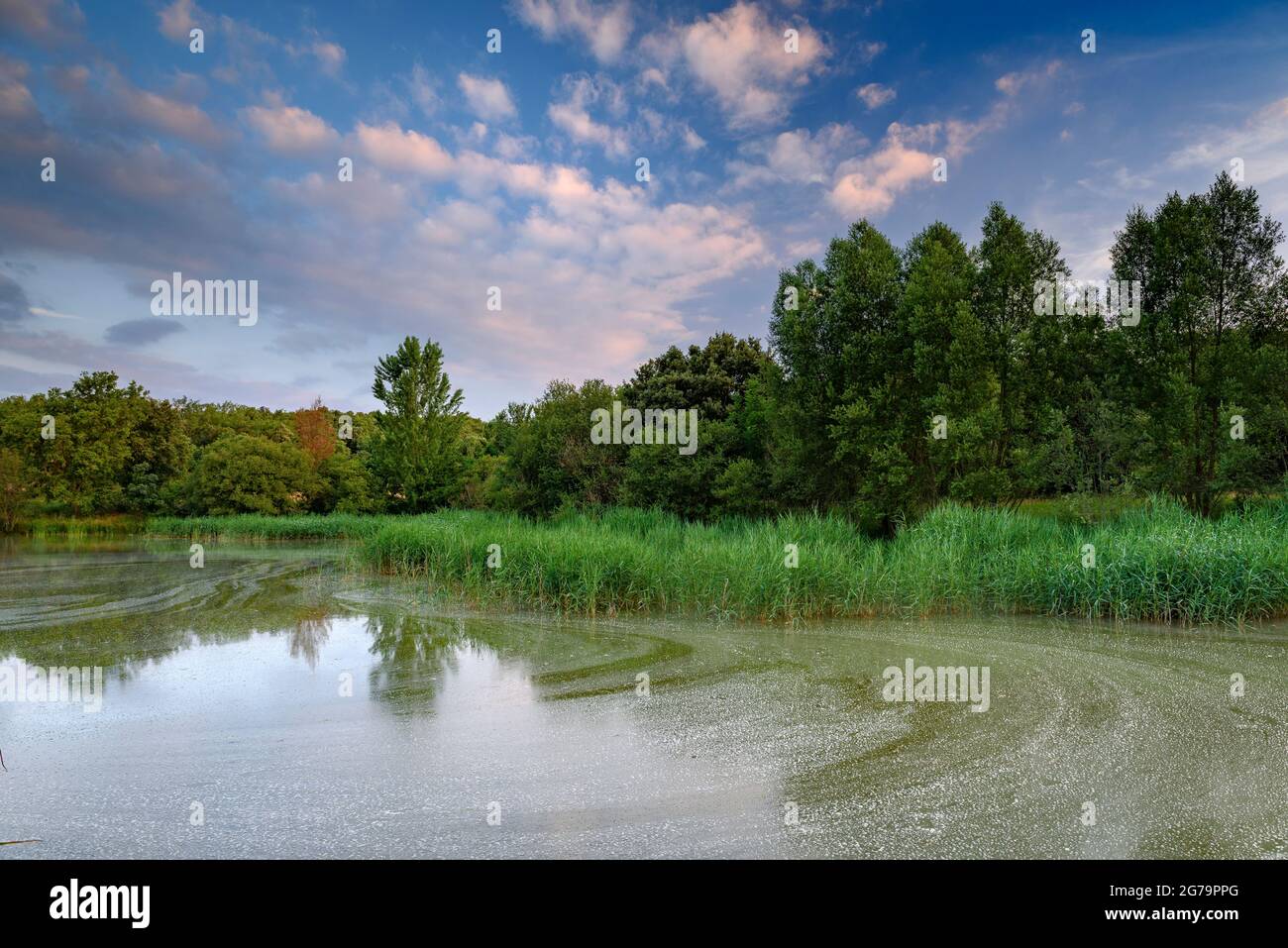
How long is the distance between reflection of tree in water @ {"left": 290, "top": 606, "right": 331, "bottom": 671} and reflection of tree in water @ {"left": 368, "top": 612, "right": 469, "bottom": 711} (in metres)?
0.51

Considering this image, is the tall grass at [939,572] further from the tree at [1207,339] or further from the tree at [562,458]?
the tree at [562,458]

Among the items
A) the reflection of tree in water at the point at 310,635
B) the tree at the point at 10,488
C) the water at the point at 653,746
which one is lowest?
the reflection of tree in water at the point at 310,635

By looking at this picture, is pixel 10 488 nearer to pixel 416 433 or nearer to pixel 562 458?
pixel 416 433

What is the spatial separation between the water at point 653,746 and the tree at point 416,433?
24.8 m

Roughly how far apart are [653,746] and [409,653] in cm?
388

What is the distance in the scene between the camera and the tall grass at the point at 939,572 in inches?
319

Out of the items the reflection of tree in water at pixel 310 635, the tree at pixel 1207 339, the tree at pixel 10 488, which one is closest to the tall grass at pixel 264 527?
the tree at pixel 10 488

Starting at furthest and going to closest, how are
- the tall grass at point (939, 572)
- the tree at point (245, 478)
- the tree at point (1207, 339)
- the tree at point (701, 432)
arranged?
1. the tree at point (245, 478)
2. the tree at point (701, 432)
3. the tree at point (1207, 339)
4. the tall grass at point (939, 572)

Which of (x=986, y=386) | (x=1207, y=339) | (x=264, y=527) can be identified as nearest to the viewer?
(x=1207, y=339)

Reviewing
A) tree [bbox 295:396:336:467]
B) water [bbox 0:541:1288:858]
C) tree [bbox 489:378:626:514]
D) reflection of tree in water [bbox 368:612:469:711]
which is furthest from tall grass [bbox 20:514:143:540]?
reflection of tree in water [bbox 368:612:469:711]

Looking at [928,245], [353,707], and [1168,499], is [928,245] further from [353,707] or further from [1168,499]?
[353,707]

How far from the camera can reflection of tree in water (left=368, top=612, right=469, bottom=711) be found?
565cm

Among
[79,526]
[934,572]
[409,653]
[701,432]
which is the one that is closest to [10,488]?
[79,526]

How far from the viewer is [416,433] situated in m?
33.6
